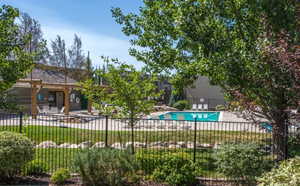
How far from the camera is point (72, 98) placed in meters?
30.1

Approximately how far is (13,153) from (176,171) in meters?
3.49

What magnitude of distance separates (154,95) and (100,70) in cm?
184

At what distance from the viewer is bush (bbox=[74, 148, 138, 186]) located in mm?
5801

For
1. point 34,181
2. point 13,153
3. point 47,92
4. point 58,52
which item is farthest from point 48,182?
point 58,52

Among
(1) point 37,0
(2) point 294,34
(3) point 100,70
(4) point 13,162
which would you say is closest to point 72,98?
(1) point 37,0

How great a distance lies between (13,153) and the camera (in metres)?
6.02

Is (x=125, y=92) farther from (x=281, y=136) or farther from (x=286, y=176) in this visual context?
(x=286, y=176)

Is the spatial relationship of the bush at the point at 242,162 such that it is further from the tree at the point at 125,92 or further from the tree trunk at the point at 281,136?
the tree at the point at 125,92

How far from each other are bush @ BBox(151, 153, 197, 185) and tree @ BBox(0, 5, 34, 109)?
406 cm

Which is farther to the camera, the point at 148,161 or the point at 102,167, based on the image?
the point at 148,161

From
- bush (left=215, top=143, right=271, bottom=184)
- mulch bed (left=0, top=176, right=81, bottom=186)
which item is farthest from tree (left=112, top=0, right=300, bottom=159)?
mulch bed (left=0, top=176, right=81, bottom=186)

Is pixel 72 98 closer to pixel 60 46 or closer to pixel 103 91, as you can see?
pixel 60 46

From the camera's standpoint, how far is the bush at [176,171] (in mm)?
5992

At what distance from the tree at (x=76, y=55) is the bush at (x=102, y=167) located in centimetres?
3655
